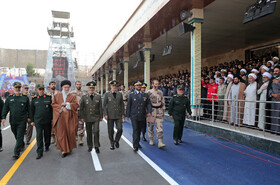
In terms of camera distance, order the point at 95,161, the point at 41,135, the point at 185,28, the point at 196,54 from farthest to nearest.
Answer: the point at 196,54 < the point at 185,28 < the point at 41,135 < the point at 95,161

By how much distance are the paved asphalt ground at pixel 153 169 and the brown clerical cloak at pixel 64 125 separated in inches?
12.2

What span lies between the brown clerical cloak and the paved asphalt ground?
31cm

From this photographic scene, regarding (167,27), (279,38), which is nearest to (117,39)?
(167,27)

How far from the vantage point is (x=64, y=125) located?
5391 mm

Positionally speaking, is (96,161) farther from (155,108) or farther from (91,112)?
(155,108)

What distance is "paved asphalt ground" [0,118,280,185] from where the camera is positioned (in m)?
3.74

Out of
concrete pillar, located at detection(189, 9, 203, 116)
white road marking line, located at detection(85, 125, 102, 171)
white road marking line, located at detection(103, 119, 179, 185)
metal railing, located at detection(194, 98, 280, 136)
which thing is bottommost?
white road marking line, located at detection(85, 125, 102, 171)

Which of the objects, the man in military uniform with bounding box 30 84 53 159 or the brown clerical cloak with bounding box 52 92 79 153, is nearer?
the brown clerical cloak with bounding box 52 92 79 153

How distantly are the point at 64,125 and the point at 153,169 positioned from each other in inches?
103

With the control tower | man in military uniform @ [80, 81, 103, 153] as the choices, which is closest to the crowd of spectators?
man in military uniform @ [80, 81, 103, 153]

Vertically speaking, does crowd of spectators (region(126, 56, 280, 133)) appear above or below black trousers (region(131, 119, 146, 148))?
above

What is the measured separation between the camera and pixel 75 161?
4840mm

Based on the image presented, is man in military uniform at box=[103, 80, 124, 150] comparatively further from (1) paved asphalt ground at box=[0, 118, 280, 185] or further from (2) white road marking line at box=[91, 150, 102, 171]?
(2) white road marking line at box=[91, 150, 102, 171]

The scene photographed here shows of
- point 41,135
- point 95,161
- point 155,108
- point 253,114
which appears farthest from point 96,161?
point 253,114
